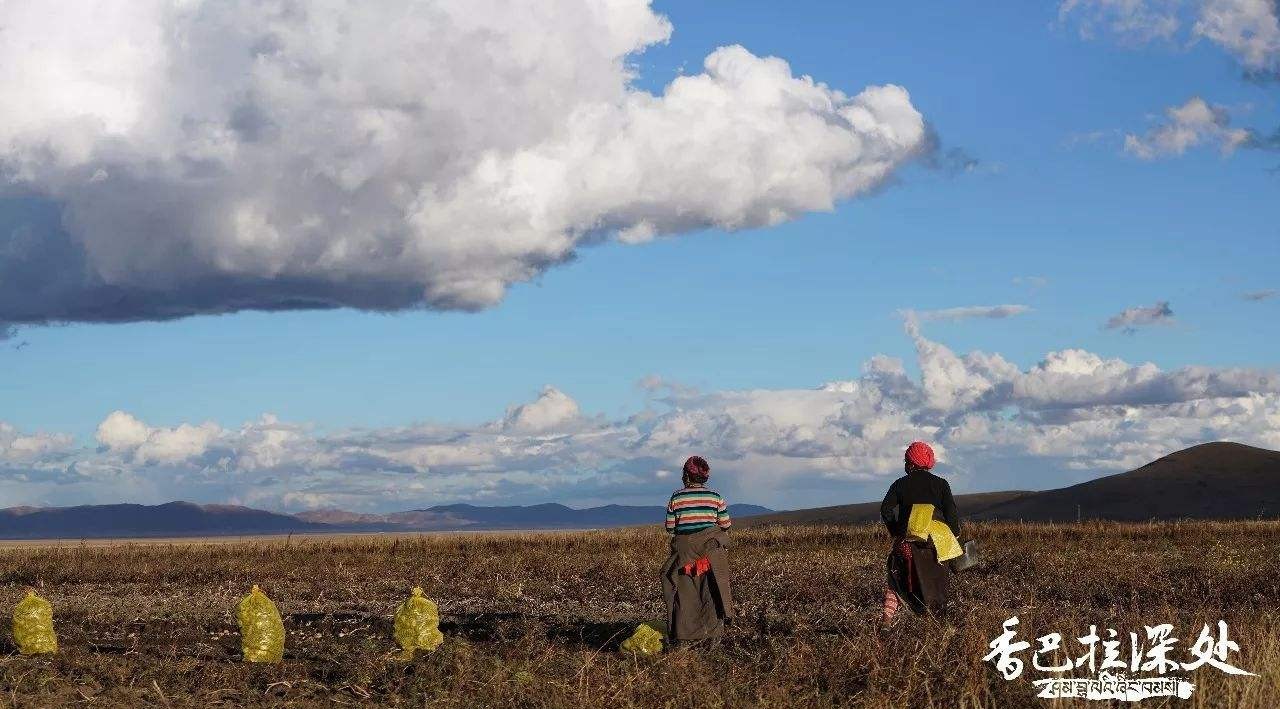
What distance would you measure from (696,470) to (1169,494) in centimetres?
10978

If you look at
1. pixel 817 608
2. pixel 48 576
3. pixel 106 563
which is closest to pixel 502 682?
pixel 817 608

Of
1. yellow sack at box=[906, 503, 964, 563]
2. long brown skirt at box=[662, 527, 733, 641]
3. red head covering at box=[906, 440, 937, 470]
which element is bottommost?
long brown skirt at box=[662, 527, 733, 641]

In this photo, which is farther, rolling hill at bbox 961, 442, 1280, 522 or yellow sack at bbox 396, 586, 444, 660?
rolling hill at bbox 961, 442, 1280, 522

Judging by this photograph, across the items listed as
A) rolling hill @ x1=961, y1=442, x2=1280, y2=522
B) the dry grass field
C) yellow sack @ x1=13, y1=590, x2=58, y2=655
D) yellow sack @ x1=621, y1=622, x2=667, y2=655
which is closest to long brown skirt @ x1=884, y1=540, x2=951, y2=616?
the dry grass field

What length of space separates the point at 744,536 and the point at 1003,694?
3423 cm

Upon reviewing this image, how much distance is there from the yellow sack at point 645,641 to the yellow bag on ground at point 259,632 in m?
3.78

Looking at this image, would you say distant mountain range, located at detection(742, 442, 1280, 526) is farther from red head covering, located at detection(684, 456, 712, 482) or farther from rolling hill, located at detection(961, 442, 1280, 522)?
red head covering, located at detection(684, 456, 712, 482)

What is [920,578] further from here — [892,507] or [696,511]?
[696,511]

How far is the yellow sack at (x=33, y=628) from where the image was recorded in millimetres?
16125

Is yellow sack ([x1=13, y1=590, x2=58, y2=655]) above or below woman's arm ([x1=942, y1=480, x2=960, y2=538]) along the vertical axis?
below

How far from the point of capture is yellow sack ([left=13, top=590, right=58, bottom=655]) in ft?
52.9

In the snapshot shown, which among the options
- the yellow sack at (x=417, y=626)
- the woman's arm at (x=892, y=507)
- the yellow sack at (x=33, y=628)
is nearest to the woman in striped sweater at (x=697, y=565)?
the woman's arm at (x=892, y=507)

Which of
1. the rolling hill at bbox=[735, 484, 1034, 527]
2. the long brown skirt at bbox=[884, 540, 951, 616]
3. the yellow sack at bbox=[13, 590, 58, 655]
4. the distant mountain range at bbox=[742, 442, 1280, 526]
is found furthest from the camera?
the rolling hill at bbox=[735, 484, 1034, 527]

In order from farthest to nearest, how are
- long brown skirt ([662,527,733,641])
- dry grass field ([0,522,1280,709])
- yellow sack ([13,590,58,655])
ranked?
yellow sack ([13,590,58,655]) < long brown skirt ([662,527,733,641]) < dry grass field ([0,522,1280,709])
